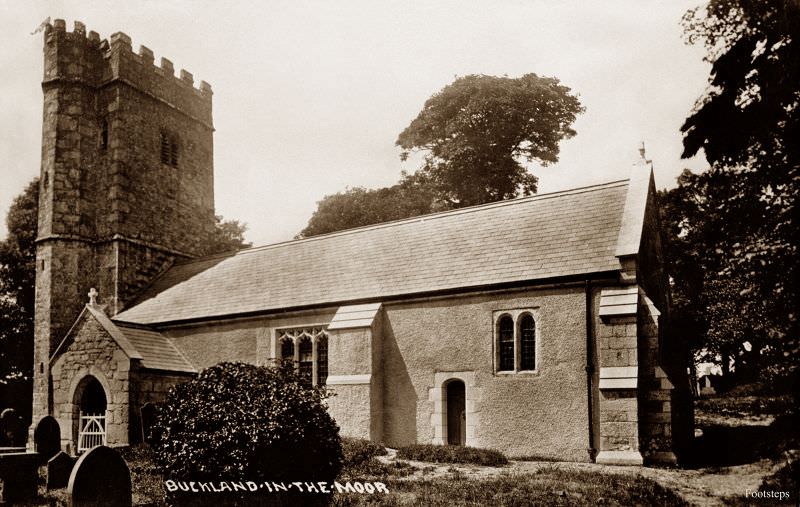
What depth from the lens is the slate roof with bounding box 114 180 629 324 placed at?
1988cm

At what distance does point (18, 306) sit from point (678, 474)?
1319 inches

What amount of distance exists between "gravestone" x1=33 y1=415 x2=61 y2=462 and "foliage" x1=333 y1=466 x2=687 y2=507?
7.49 metres

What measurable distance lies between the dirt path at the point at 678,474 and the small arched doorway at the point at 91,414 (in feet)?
31.4

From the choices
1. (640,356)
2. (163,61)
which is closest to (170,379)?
(640,356)

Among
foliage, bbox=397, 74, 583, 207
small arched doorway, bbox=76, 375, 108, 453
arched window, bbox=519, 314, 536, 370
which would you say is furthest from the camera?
foliage, bbox=397, 74, 583, 207

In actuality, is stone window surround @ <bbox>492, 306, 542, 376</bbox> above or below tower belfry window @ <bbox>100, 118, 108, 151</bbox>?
below

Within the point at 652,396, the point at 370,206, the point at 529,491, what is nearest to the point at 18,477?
the point at 529,491

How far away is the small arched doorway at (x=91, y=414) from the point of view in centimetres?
2131

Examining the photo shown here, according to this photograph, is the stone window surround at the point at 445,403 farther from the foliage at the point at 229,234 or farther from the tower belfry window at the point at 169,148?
the foliage at the point at 229,234

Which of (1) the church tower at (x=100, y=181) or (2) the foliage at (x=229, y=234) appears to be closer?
(1) the church tower at (x=100, y=181)

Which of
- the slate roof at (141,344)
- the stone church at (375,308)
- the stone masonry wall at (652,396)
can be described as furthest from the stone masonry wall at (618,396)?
the slate roof at (141,344)

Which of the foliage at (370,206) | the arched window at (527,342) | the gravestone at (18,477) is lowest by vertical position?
the gravestone at (18,477)

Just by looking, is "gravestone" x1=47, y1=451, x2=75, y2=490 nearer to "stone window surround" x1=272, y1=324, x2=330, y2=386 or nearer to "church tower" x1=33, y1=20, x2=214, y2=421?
"stone window surround" x1=272, y1=324, x2=330, y2=386

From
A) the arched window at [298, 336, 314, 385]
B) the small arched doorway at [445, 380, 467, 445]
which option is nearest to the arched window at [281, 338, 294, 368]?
the arched window at [298, 336, 314, 385]
